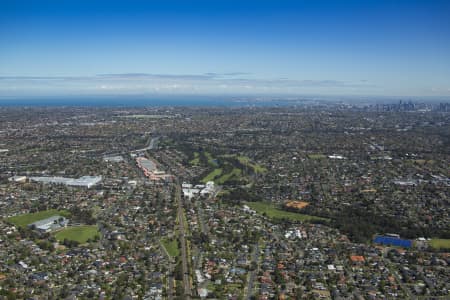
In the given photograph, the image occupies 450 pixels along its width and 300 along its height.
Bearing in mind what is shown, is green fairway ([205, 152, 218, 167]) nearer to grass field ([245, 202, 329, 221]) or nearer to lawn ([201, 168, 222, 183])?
lawn ([201, 168, 222, 183])

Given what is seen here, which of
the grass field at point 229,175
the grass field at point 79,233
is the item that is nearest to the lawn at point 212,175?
the grass field at point 229,175

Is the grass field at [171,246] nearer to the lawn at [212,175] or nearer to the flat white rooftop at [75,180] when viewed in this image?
the lawn at [212,175]

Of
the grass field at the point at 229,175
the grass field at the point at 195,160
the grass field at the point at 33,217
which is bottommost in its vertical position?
the grass field at the point at 33,217

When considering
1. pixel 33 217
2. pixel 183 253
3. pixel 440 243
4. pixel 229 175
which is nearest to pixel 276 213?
pixel 183 253

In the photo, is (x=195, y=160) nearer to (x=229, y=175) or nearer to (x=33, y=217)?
(x=229, y=175)

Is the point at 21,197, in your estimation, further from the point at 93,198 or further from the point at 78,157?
the point at 78,157

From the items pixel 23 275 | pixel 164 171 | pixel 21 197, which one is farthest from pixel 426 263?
pixel 21 197
